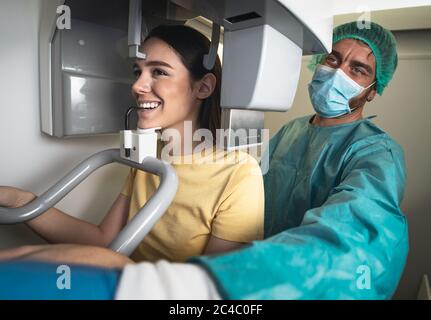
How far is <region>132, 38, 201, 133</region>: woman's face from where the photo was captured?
0.62 m

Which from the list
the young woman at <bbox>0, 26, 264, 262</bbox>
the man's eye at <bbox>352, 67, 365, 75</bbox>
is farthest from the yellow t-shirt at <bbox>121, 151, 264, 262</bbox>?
the man's eye at <bbox>352, 67, 365, 75</bbox>

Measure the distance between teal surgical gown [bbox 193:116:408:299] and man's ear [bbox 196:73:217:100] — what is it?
1.20ft

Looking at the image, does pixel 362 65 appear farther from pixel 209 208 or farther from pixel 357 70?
pixel 209 208

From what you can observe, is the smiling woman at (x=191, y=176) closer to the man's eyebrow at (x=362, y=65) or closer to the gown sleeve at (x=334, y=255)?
the gown sleeve at (x=334, y=255)

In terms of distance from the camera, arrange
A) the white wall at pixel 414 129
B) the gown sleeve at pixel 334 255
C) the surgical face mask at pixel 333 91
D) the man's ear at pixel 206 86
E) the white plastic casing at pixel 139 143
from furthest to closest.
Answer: the white wall at pixel 414 129
the surgical face mask at pixel 333 91
the man's ear at pixel 206 86
the white plastic casing at pixel 139 143
the gown sleeve at pixel 334 255

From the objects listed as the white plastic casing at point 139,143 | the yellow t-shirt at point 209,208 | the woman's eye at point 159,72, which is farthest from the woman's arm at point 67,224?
the woman's eye at point 159,72

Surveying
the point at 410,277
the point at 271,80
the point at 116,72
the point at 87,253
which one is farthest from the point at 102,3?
the point at 410,277

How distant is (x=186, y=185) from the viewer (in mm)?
664

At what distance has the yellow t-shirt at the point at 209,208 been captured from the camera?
590 mm

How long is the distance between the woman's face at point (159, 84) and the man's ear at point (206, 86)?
0.05m

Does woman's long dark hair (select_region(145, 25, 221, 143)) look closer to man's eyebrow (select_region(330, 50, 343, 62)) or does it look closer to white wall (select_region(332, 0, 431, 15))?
man's eyebrow (select_region(330, 50, 343, 62))

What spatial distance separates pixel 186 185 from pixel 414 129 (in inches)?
38.8

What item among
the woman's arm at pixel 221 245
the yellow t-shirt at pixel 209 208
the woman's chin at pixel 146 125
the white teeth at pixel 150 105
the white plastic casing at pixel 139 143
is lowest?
the woman's arm at pixel 221 245

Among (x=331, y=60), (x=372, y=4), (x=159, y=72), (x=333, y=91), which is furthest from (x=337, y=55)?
(x=159, y=72)
